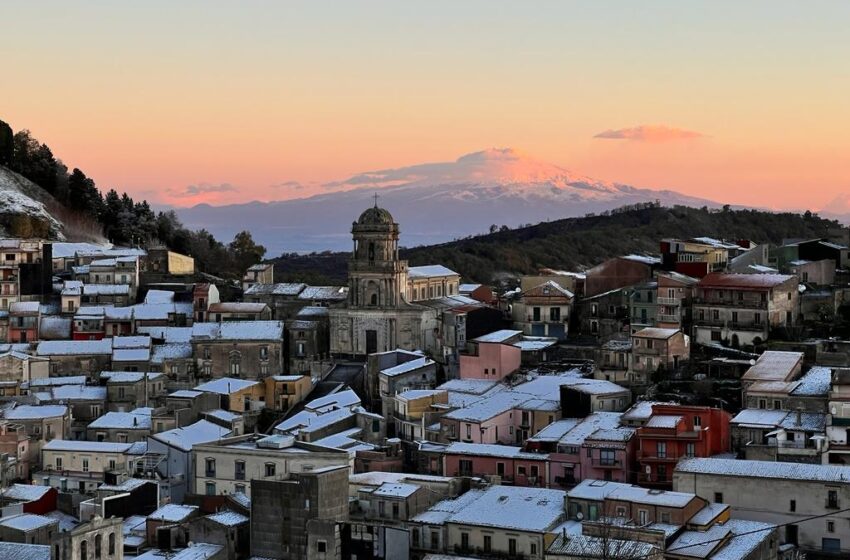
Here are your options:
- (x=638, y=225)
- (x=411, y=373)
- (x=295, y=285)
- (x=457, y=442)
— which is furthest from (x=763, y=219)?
(x=457, y=442)

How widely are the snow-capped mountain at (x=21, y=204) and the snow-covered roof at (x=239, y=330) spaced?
75.2 feet

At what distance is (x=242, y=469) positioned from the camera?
40.5 m

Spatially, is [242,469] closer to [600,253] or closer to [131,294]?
[131,294]

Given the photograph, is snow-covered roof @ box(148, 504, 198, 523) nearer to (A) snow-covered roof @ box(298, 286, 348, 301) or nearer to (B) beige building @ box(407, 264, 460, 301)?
(B) beige building @ box(407, 264, 460, 301)

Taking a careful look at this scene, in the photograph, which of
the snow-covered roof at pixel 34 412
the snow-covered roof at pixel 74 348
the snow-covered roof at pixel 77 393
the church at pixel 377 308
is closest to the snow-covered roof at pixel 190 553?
the snow-covered roof at pixel 34 412

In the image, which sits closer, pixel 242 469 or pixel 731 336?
pixel 242 469

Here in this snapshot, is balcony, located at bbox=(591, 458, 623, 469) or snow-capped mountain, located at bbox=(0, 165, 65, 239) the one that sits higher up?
snow-capped mountain, located at bbox=(0, 165, 65, 239)

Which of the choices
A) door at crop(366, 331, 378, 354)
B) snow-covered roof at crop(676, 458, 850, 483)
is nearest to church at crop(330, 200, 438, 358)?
door at crop(366, 331, 378, 354)

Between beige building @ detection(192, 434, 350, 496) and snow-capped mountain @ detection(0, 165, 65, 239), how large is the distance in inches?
1430

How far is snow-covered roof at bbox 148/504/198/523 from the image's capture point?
36.9 m

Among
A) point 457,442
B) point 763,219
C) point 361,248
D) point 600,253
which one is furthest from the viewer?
point 763,219

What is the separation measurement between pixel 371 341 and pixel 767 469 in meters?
22.6

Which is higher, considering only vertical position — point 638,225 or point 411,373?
point 638,225

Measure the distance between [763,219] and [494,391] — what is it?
58567 mm
